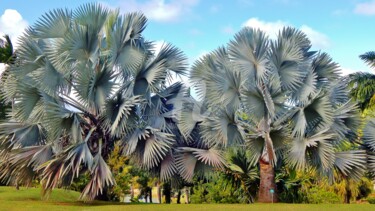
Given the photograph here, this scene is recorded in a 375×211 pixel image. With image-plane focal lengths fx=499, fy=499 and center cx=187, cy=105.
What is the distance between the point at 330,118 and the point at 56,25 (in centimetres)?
Result: 973

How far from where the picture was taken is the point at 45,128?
613 inches

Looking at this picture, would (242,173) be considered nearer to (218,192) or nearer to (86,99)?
(218,192)

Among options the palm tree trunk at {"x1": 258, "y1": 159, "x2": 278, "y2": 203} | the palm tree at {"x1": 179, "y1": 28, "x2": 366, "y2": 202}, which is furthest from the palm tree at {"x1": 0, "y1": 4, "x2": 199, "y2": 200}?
the palm tree trunk at {"x1": 258, "y1": 159, "x2": 278, "y2": 203}

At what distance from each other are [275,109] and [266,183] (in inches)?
95.2

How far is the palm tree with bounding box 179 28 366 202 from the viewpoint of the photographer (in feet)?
51.6

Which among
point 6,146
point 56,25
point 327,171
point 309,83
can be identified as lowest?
point 327,171

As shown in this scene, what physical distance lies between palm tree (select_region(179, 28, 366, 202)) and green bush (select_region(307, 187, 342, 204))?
5221 millimetres

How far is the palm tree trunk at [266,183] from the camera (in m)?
16.1

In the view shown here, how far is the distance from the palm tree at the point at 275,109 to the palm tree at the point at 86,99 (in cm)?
193

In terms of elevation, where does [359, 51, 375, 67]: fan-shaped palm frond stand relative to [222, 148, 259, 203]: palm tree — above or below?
above

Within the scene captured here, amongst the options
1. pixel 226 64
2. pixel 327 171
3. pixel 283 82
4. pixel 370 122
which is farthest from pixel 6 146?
pixel 370 122

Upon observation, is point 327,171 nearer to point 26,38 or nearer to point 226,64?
point 226,64

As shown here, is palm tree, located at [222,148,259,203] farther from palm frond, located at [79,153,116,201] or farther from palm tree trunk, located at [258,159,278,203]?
Answer: palm frond, located at [79,153,116,201]

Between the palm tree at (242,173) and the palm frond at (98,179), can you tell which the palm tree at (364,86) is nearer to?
the palm tree at (242,173)
